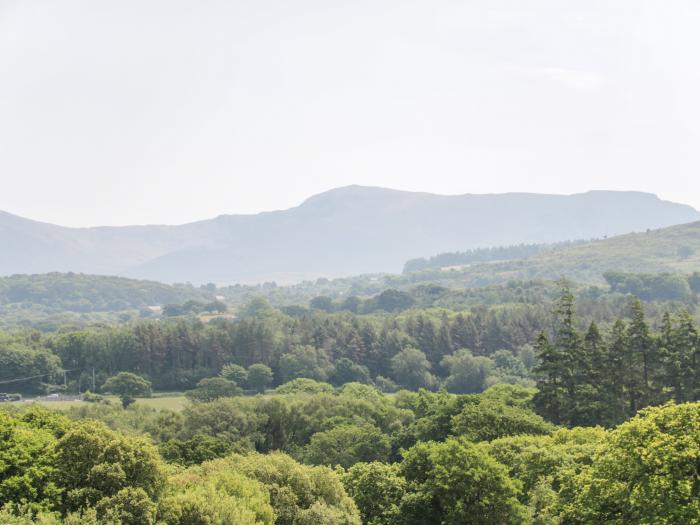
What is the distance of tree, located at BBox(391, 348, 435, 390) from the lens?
13400 cm

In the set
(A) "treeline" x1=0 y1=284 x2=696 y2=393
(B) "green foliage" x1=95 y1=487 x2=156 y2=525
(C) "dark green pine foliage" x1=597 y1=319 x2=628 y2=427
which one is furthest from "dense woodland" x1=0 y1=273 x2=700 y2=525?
(A) "treeline" x1=0 y1=284 x2=696 y2=393

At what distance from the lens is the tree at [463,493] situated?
3728 centimetres

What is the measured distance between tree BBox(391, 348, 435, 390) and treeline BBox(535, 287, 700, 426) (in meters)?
65.9

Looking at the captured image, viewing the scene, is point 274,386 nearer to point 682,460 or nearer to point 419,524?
point 419,524

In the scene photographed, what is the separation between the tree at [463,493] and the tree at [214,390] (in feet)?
247

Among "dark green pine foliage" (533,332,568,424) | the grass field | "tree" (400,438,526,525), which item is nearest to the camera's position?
"tree" (400,438,526,525)

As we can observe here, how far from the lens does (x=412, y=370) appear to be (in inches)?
5374

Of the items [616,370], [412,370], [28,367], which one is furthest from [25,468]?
[412,370]

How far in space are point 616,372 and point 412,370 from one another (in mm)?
70945

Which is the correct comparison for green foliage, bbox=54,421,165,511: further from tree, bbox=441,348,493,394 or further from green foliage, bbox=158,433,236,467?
tree, bbox=441,348,493,394

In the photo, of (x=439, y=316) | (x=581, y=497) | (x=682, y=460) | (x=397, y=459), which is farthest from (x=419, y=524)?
(x=439, y=316)

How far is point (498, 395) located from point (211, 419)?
91.2 feet

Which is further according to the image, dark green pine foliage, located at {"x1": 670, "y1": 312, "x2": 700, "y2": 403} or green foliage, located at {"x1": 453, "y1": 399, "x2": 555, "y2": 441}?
dark green pine foliage, located at {"x1": 670, "y1": 312, "x2": 700, "y2": 403}

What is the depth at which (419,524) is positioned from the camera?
38.7 meters
